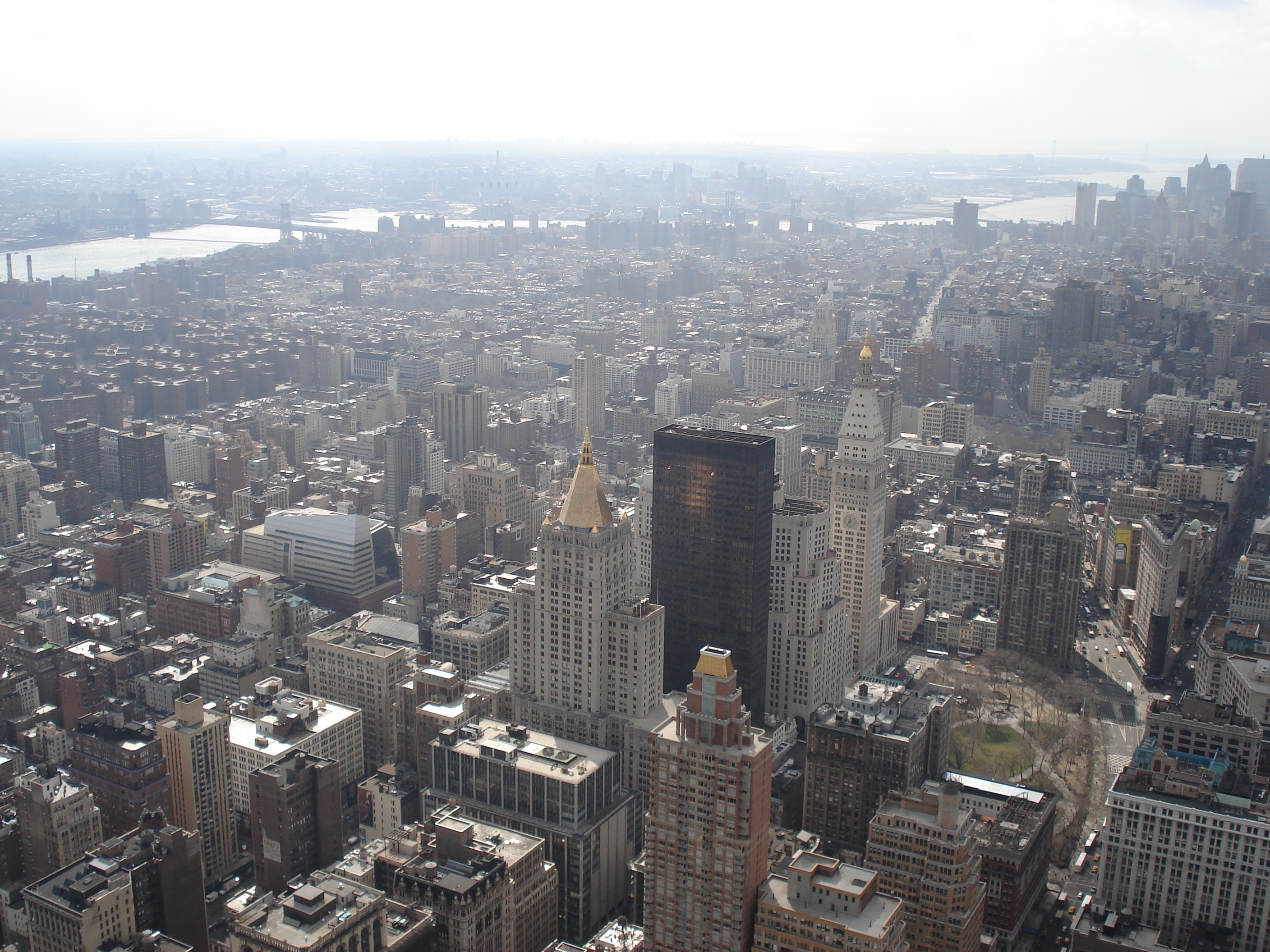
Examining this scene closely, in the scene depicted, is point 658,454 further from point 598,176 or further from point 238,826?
point 598,176

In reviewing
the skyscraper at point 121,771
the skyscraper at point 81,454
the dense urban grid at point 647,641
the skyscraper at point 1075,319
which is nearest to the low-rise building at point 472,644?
the dense urban grid at point 647,641

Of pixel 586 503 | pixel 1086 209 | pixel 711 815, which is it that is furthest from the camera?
pixel 1086 209

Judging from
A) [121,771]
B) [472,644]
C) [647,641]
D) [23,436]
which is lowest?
[23,436]

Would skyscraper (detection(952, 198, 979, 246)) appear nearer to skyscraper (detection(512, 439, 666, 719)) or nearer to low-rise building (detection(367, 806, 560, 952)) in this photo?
skyscraper (detection(512, 439, 666, 719))

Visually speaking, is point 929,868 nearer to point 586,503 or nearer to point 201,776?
point 586,503

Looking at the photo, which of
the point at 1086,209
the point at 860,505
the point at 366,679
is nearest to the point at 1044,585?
the point at 860,505

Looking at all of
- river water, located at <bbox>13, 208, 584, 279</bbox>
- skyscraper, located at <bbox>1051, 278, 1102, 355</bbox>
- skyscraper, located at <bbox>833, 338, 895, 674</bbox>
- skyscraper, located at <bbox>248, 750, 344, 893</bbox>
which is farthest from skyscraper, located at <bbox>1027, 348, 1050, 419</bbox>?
river water, located at <bbox>13, 208, 584, 279</bbox>
